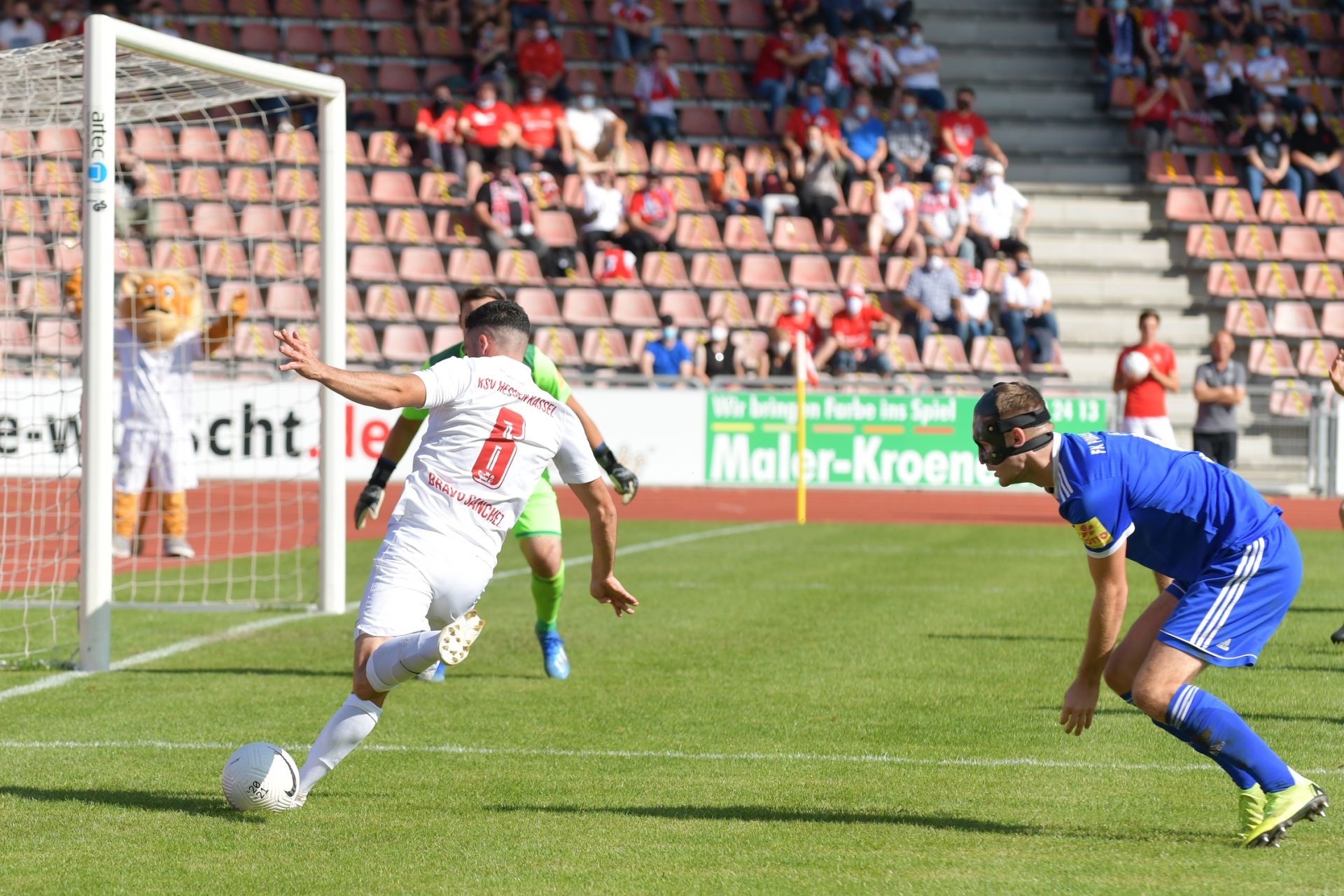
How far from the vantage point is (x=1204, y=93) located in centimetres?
2945

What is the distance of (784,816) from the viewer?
5.86 meters

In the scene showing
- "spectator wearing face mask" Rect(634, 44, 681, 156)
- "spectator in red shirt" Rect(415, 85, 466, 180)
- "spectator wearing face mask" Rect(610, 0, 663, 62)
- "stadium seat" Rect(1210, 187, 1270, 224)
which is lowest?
"stadium seat" Rect(1210, 187, 1270, 224)

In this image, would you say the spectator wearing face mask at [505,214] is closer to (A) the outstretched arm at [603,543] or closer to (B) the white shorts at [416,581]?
(A) the outstretched arm at [603,543]

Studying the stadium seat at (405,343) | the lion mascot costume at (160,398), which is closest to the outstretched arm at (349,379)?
the lion mascot costume at (160,398)

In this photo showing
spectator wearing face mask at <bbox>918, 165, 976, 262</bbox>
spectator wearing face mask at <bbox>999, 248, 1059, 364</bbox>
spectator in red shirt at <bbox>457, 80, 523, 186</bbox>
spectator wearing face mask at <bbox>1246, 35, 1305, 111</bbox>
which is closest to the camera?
spectator wearing face mask at <bbox>999, 248, 1059, 364</bbox>

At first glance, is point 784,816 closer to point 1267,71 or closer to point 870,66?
point 870,66

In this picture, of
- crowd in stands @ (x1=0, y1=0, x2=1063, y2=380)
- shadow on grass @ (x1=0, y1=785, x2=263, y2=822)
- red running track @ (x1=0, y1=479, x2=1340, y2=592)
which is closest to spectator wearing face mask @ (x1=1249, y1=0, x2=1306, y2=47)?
crowd in stands @ (x1=0, y1=0, x2=1063, y2=380)

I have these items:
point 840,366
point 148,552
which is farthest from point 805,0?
point 148,552

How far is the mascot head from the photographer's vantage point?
560 inches

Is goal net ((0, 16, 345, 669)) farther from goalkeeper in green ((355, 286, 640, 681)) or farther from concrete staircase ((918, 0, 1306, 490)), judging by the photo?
concrete staircase ((918, 0, 1306, 490))

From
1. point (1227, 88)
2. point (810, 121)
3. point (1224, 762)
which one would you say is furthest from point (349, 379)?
point (1227, 88)

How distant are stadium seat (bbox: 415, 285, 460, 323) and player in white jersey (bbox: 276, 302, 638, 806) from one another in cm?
1889

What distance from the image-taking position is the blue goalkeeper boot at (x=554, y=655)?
898 cm

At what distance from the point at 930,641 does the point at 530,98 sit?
59.4ft
